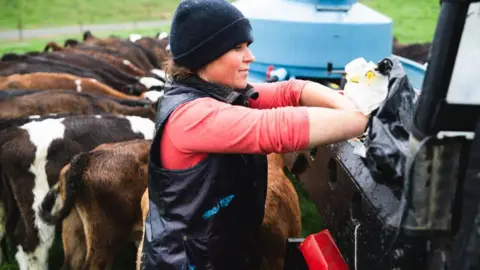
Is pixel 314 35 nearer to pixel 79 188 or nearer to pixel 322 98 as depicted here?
pixel 79 188

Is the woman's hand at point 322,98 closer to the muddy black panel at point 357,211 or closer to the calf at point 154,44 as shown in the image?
the muddy black panel at point 357,211

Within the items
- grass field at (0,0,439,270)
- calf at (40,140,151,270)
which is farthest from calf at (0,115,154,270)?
grass field at (0,0,439,270)

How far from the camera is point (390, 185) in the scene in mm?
1596

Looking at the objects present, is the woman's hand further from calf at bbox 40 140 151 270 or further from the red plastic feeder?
calf at bbox 40 140 151 270

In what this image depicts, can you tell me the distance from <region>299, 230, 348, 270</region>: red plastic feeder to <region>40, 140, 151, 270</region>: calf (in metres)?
2.88

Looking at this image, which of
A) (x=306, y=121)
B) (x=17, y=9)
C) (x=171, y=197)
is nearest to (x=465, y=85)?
(x=306, y=121)

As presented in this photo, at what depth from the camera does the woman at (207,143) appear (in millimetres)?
1723

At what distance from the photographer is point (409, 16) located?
23.1 m

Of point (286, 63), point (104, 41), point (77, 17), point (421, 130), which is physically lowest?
point (77, 17)

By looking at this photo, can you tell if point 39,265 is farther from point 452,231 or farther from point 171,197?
point 452,231

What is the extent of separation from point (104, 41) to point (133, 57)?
245 centimetres

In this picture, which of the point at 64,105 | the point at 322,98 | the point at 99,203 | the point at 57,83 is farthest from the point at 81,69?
the point at 322,98

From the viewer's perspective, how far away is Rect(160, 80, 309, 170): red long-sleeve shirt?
1.63m

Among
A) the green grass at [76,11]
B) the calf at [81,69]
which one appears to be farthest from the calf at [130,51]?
the green grass at [76,11]
